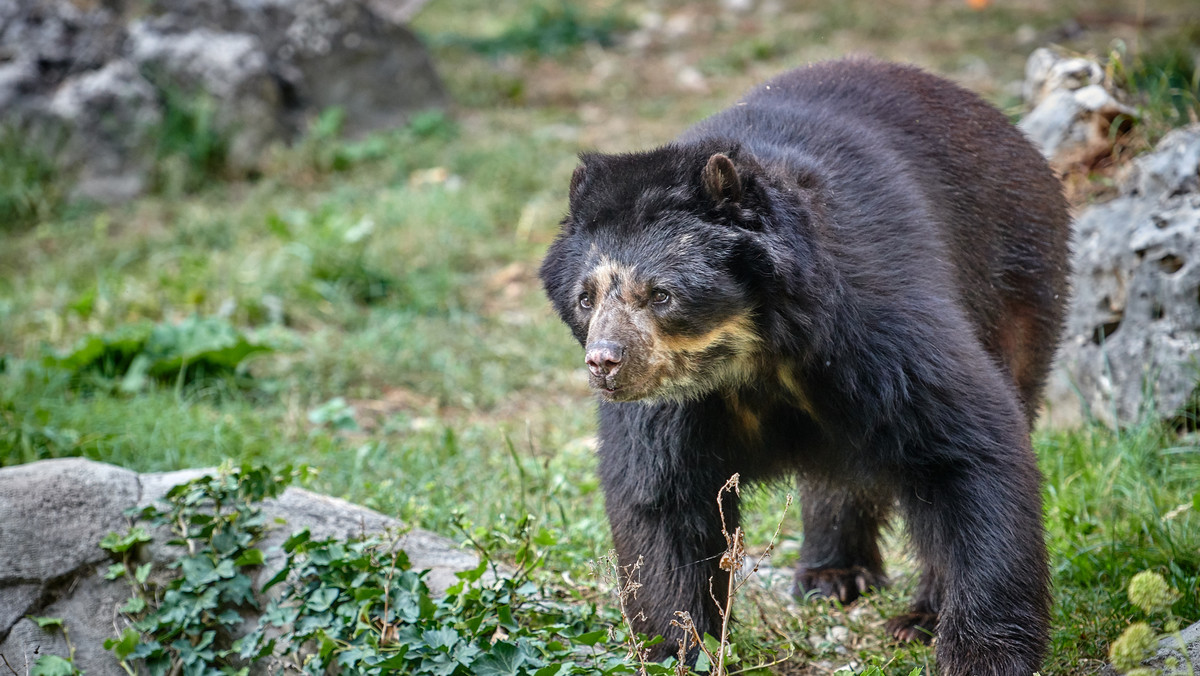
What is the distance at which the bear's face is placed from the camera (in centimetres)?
291

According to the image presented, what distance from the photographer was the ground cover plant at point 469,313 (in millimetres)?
3945

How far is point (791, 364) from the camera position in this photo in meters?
3.09

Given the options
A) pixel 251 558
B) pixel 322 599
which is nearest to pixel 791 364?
pixel 322 599

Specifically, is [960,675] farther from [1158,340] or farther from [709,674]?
[1158,340]

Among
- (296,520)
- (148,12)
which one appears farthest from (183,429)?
(148,12)

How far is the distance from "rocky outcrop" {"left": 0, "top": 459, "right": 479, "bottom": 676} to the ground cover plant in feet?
1.16

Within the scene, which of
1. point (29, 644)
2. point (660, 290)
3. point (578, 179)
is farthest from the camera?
point (29, 644)

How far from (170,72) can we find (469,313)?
3.90 metres

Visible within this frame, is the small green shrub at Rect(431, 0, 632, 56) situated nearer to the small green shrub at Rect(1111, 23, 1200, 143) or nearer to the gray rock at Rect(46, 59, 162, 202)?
the gray rock at Rect(46, 59, 162, 202)

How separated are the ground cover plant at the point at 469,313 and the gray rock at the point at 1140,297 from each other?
0.24 meters

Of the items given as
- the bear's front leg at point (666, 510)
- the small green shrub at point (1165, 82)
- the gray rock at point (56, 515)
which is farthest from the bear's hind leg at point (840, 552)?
the small green shrub at point (1165, 82)

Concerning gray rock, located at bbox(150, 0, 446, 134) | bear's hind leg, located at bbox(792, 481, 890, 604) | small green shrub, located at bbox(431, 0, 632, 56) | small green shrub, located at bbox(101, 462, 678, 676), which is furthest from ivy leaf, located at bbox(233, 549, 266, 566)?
small green shrub, located at bbox(431, 0, 632, 56)

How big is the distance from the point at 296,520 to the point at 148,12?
23.2 feet

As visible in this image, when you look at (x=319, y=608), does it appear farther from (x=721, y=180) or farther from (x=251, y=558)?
(x=721, y=180)
